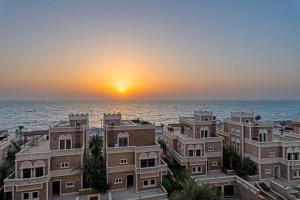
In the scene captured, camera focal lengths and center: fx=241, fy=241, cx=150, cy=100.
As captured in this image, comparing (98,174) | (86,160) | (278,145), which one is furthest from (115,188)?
(278,145)

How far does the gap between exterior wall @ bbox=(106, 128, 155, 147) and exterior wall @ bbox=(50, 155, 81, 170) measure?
11.7 feet

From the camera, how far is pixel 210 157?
1190 inches

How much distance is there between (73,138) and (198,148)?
1464 centimetres

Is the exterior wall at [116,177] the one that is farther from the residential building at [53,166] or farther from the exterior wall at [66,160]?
the exterior wall at [66,160]

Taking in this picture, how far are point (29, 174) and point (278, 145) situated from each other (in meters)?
27.1

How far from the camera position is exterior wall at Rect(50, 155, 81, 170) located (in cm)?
2359

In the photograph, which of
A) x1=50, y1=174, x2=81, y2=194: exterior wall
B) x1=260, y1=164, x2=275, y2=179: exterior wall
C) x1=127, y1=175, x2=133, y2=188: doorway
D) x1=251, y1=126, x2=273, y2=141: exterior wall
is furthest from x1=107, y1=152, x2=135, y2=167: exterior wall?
x1=251, y1=126, x2=273, y2=141: exterior wall

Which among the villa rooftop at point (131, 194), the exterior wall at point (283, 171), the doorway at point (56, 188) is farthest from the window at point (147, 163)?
the exterior wall at point (283, 171)

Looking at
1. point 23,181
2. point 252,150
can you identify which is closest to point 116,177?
point 23,181

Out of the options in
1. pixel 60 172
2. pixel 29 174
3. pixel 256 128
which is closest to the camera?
pixel 29 174

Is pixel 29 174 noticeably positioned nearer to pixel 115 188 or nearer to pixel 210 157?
pixel 115 188

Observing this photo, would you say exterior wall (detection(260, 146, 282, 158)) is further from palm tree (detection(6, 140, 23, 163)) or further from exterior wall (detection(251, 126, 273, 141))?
palm tree (detection(6, 140, 23, 163))

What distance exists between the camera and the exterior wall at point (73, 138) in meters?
24.4

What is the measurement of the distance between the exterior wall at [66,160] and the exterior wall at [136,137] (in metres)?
3.56
